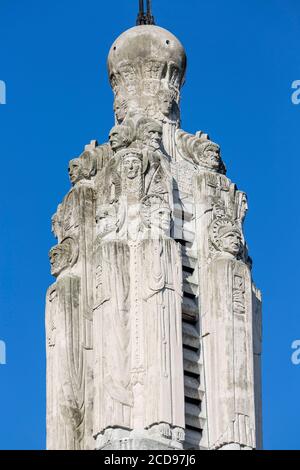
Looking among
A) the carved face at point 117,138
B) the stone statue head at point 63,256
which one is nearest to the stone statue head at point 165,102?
the carved face at point 117,138

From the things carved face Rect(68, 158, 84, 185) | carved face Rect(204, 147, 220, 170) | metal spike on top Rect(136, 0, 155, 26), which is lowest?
carved face Rect(68, 158, 84, 185)

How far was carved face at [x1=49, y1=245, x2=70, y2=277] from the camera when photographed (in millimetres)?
102688

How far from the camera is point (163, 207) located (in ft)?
333

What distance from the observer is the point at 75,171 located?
4092 inches

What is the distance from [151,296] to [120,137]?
199 inches

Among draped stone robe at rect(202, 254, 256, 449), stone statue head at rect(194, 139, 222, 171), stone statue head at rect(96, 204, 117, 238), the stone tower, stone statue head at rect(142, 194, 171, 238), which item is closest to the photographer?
the stone tower

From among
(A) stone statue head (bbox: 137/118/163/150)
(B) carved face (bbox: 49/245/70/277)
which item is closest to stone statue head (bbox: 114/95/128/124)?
(A) stone statue head (bbox: 137/118/163/150)

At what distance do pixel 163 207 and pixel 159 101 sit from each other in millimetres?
4293

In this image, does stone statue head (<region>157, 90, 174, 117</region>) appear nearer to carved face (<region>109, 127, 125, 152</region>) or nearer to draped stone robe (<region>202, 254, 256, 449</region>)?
carved face (<region>109, 127, 125, 152</region>)

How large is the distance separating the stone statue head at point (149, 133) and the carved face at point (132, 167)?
3.03 feet

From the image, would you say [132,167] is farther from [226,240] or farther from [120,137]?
[226,240]

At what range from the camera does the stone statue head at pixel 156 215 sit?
10106cm
